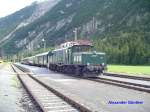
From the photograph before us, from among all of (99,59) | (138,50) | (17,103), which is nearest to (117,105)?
(17,103)

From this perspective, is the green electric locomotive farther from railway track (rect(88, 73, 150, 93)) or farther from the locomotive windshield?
railway track (rect(88, 73, 150, 93))

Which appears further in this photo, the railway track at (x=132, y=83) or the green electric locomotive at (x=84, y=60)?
the green electric locomotive at (x=84, y=60)

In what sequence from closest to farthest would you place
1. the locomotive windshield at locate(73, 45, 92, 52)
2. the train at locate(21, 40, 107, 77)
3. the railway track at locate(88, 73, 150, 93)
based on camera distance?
the railway track at locate(88, 73, 150, 93) < the train at locate(21, 40, 107, 77) < the locomotive windshield at locate(73, 45, 92, 52)

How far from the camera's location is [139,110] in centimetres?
1567

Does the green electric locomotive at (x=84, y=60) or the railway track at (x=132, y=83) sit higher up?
the green electric locomotive at (x=84, y=60)

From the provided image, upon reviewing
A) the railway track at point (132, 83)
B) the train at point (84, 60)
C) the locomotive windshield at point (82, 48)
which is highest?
the locomotive windshield at point (82, 48)

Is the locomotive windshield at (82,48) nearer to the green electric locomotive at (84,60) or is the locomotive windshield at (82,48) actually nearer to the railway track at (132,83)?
the green electric locomotive at (84,60)

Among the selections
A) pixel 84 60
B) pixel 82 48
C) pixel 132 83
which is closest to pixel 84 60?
pixel 84 60

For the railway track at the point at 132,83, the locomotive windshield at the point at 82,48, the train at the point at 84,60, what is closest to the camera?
the railway track at the point at 132,83

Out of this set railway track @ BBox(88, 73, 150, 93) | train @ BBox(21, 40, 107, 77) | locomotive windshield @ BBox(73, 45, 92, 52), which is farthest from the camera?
locomotive windshield @ BBox(73, 45, 92, 52)

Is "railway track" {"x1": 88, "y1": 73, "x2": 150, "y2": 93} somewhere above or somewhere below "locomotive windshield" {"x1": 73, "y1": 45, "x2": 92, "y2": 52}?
below

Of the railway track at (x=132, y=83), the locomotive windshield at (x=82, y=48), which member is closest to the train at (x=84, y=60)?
the locomotive windshield at (x=82, y=48)

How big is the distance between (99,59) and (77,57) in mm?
2368

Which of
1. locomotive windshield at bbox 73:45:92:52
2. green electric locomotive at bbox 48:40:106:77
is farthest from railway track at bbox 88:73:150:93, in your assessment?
locomotive windshield at bbox 73:45:92:52
